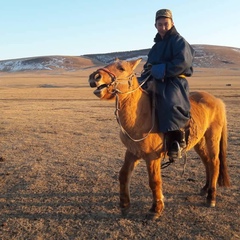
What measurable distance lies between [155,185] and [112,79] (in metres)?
1.96

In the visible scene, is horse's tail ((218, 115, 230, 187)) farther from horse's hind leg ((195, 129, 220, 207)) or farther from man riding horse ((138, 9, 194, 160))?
man riding horse ((138, 9, 194, 160))

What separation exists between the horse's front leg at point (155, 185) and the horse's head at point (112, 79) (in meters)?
1.33

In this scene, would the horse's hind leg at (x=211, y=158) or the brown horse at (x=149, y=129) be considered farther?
the horse's hind leg at (x=211, y=158)

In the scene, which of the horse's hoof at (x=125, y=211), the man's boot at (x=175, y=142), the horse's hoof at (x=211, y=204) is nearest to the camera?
the man's boot at (x=175, y=142)

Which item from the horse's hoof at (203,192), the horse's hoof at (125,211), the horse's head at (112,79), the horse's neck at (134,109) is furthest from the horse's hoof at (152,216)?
the horse's head at (112,79)

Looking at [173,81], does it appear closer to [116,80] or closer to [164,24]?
[164,24]

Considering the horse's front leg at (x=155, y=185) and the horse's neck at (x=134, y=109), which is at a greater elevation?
the horse's neck at (x=134, y=109)

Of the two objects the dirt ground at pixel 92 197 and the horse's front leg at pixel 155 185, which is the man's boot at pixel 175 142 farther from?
the dirt ground at pixel 92 197

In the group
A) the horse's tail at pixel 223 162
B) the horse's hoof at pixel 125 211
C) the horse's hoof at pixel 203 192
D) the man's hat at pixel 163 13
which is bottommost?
the horse's hoof at pixel 203 192

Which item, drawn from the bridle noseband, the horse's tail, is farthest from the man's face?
the horse's tail

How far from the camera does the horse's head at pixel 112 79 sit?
11.7 ft

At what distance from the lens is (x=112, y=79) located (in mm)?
3775

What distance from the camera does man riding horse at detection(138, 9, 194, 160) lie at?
447 cm

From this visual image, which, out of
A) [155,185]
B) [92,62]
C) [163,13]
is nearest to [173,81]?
[163,13]
